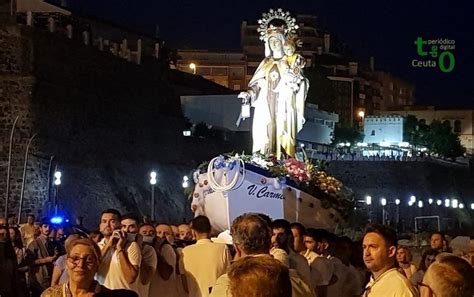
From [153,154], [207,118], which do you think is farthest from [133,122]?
[207,118]

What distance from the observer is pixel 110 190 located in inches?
1518

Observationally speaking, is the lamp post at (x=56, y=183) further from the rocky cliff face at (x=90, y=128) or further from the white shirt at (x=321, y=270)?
the white shirt at (x=321, y=270)

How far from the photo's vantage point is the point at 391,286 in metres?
5.51

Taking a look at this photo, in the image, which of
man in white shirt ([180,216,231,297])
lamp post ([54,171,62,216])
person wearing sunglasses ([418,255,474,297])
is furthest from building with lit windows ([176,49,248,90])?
person wearing sunglasses ([418,255,474,297])

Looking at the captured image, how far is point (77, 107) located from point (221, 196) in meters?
25.3

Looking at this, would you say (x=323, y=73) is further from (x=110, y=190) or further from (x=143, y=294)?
(x=143, y=294)

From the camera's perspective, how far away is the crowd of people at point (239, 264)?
4809mm

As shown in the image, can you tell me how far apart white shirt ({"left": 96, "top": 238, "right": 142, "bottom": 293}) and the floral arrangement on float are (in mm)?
7524

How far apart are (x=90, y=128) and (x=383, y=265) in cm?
3476

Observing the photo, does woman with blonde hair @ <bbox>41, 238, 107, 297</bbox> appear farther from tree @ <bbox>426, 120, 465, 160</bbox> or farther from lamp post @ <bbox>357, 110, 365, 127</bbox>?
lamp post @ <bbox>357, 110, 365, 127</bbox>

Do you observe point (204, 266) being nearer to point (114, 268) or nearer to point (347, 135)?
point (114, 268)

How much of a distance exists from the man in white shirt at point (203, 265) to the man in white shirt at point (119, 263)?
72 cm

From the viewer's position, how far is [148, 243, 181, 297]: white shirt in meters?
7.78

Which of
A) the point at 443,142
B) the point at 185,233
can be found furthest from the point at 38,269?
the point at 443,142
